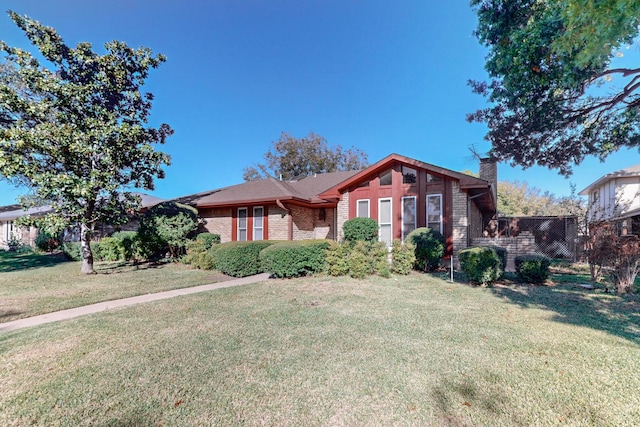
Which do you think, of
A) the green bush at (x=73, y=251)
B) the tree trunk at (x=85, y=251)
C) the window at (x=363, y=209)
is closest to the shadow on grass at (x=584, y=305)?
the window at (x=363, y=209)

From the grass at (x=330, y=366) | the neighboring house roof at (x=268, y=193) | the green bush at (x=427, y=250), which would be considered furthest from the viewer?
the neighboring house roof at (x=268, y=193)

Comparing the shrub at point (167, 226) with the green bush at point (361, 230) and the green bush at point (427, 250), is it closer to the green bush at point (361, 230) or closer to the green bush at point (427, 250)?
the green bush at point (361, 230)

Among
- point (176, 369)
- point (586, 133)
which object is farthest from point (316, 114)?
point (176, 369)

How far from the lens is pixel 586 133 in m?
10.6

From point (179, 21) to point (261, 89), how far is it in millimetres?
6454

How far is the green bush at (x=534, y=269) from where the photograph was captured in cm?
775

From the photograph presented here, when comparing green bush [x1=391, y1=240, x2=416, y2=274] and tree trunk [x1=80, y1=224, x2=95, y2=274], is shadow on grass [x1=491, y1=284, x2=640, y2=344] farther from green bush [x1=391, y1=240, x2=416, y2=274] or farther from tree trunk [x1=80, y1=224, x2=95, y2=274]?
tree trunk [x1=80, y1=224, x2=95, y2=274]

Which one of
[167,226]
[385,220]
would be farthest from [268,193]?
[385,220]

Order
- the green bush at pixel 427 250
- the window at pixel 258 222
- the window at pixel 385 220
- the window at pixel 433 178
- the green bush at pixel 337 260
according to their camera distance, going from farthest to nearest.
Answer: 1. the window at pixel 258 222
2. the window at pixel 385 220
3. the window at pixel 433 178
4. the green bush at pixel 427 250
5. the green bush at pixel 337 260

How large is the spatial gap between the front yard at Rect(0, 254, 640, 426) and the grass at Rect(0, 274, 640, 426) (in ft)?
0.05

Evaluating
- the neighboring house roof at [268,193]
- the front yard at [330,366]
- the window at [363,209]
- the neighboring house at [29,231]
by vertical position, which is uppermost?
the neighboring house roof at [268,193]

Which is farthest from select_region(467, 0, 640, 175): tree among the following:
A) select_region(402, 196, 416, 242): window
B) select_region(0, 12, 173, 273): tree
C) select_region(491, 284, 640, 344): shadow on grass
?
select_region(0, 12, 173, 273): tree

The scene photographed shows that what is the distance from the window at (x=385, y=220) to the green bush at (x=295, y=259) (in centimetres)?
387

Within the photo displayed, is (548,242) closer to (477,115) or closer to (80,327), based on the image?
(477,115)
